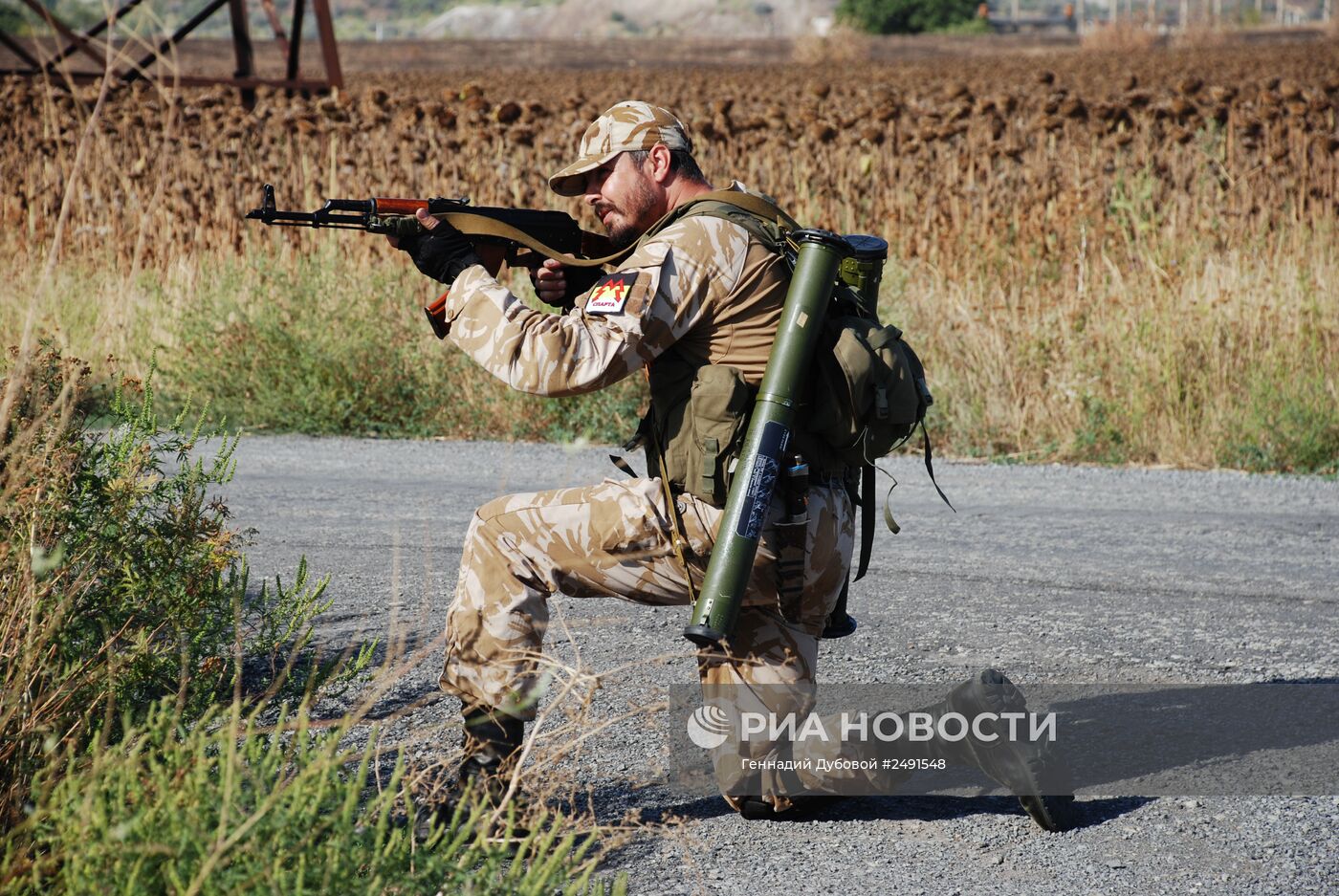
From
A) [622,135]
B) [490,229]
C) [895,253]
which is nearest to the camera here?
[622,135]

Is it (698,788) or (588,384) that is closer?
(588,384)

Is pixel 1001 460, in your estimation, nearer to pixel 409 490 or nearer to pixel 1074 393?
pixel 1074 393

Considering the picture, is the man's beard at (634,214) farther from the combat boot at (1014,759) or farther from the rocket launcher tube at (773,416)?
the combat boot at (1014,759)

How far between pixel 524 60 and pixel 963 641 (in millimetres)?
49242

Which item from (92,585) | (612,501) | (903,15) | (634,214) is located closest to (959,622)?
(612,501)

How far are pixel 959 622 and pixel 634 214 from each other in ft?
7.18

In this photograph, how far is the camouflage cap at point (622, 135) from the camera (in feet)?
11.1

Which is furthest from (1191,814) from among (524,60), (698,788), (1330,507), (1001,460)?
(524,60)

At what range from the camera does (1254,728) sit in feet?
13.2

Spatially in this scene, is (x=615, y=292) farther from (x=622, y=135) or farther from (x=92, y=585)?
(x=92, y=585)

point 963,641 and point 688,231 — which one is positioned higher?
point 688,231

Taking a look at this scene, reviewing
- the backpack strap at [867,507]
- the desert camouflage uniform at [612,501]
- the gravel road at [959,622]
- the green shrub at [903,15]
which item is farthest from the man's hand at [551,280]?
the green shrub at [903,15]

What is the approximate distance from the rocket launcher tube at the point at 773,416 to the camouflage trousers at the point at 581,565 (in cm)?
18

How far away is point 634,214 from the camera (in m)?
3.49
